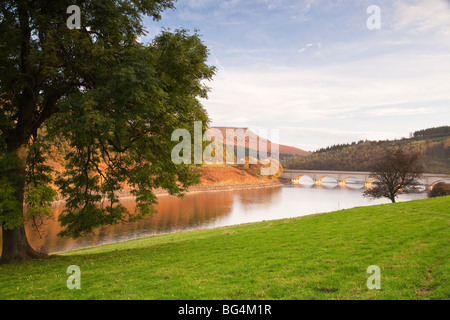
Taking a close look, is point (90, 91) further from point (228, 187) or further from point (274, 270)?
point (228, 187)

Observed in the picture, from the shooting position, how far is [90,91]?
367 inches

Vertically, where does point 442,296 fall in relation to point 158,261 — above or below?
above

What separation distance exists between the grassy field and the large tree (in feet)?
8.80

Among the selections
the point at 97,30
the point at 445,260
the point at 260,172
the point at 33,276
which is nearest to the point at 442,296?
the point at 445,260

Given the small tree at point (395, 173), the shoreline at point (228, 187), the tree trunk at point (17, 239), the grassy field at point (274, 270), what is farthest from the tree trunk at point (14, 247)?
the shoreline at point (228, 187)

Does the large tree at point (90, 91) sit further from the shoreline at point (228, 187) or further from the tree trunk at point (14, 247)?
the shoreline at point (228, 187)

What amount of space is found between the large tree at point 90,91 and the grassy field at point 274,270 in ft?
8.80

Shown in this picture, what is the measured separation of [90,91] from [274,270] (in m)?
7.83

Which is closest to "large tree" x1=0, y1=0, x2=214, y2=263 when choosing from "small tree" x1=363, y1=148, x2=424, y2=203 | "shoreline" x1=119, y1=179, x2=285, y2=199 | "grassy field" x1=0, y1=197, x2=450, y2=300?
"grassy field" x1=0, y1=197, x2=450, y2=300

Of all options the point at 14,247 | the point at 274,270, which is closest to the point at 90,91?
the point at 14,247

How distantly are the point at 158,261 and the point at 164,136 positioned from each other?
477cm

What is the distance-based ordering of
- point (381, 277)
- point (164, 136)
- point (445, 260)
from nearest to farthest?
1. point (381, 277)
2. point (445, 260)
3. point (164, 136)
